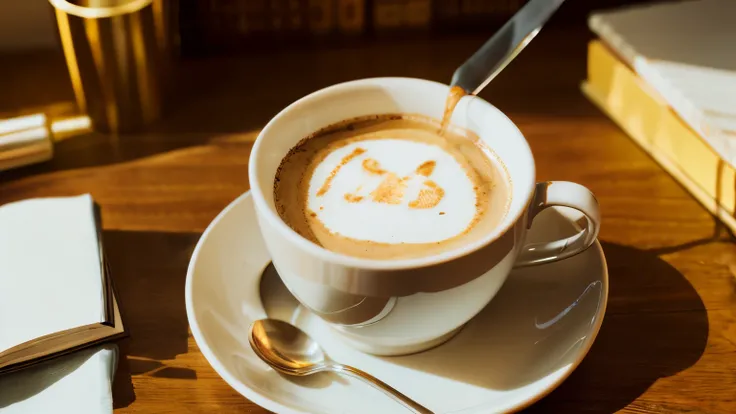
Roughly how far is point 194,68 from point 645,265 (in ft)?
2.10

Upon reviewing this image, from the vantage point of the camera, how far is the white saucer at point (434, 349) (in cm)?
55

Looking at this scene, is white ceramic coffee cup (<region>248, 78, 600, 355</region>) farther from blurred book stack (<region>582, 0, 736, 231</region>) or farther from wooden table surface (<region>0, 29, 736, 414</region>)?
blurred book stack (<region>582, 0, 736, 231</region>)

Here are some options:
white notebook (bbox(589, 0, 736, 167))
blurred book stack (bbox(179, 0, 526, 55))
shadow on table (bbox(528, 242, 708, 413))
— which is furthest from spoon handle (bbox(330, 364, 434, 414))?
blurred book stack (bbox(179, 0, 526, 55))

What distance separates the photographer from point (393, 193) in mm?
620

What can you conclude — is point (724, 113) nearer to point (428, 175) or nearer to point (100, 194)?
point (428, 175)

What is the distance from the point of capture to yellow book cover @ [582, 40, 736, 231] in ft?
2.46

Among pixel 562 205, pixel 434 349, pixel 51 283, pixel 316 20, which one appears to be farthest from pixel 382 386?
pixel 316 20

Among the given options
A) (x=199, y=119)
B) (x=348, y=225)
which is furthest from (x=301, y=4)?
(x=348, y=225)

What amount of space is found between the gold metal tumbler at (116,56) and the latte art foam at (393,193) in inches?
12.7

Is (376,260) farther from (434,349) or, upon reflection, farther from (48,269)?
(48,269)

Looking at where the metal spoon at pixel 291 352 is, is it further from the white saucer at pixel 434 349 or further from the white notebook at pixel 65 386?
the white notebook at pixel 65 386

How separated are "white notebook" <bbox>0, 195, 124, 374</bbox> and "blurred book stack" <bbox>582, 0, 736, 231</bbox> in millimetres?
597

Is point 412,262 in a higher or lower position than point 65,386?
higher

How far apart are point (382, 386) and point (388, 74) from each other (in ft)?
1.79
